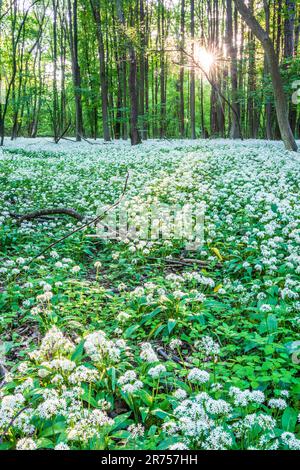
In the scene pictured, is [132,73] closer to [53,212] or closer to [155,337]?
[53,212]

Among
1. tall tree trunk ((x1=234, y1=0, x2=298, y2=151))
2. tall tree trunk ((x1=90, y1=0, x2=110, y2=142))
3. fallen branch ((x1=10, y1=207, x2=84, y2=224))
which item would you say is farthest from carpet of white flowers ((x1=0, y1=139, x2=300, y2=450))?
A: tall tree trunk ((x1=90, y1=0, x2=110, y2=142))

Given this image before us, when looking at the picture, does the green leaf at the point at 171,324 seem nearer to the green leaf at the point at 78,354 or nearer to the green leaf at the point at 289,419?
the green leaf at the point at 78,354

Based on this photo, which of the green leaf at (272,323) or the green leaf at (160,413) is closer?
the green leaf at (160,413)

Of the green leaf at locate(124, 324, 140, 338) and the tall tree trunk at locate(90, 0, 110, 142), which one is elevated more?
the tall tree trunk at locate(90, 0, 110, 142)

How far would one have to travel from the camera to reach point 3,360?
336 centimetres

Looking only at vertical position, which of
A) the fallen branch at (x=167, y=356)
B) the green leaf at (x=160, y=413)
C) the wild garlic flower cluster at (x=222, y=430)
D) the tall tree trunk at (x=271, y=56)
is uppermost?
the tall tree trunk at (x=271, y=56)

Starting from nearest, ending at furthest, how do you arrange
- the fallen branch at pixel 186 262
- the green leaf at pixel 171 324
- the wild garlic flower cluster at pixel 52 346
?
the wild garlic flower cluster at pixel 52 346, the green leaf at pixel 171 324, the fallen branch at pixel 186 262

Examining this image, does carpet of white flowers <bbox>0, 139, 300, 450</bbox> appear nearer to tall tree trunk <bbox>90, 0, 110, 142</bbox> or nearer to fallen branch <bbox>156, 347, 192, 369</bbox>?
fallen branch <bbox>156, 347, 192, 369</bbox>

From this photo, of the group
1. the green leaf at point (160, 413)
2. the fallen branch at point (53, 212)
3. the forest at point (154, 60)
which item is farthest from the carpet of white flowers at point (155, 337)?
the forest at point (154, 60)

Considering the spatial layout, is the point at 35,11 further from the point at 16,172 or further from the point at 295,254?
the point at 295,254

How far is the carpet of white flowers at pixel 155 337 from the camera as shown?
7.52 feet

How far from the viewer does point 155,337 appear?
3795mm

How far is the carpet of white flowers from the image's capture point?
2293 millimetres
